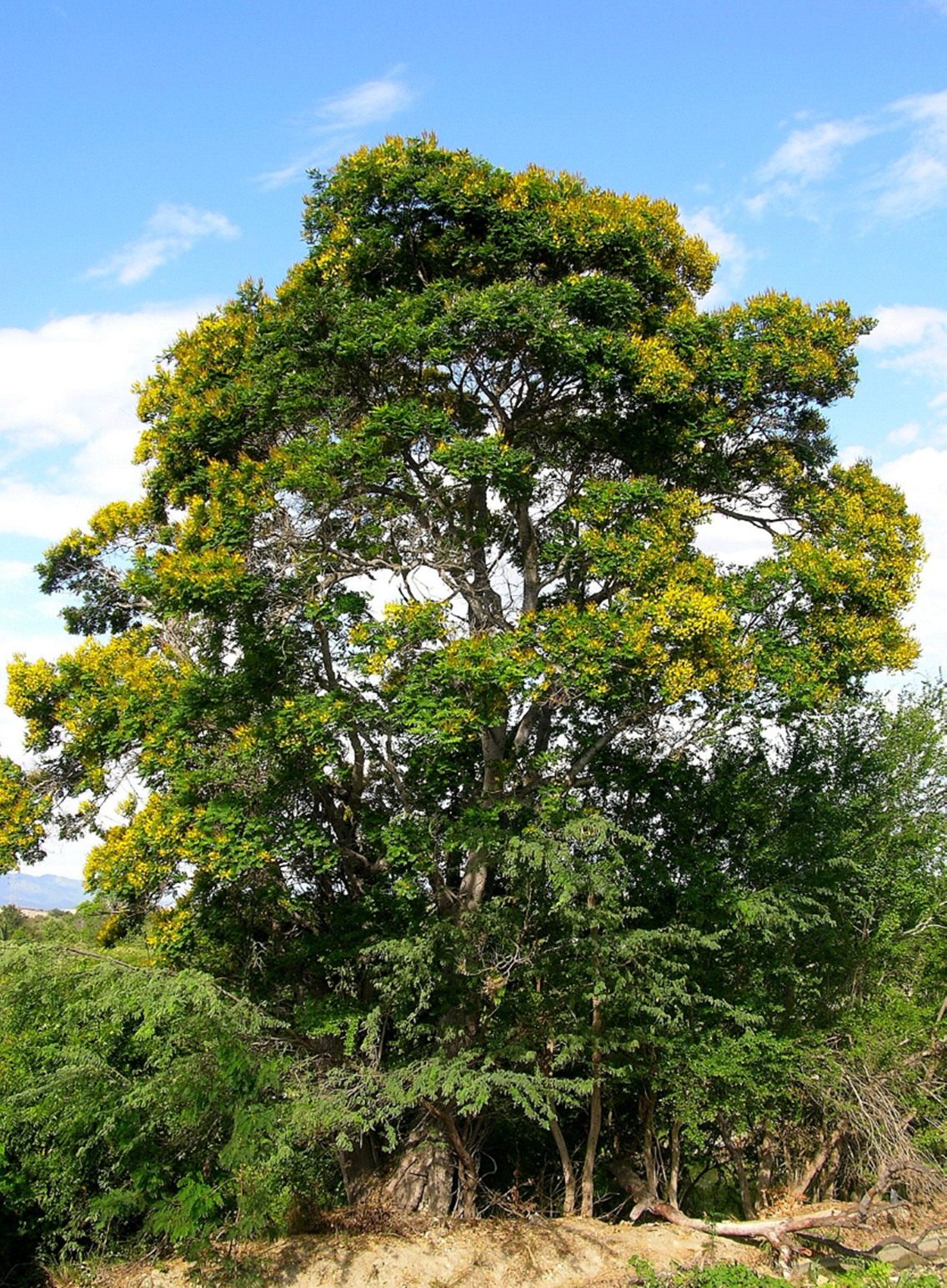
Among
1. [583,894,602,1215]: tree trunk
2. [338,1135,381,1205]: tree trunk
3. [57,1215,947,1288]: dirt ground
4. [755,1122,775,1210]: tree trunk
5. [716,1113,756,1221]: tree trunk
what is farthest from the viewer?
[755,1122,775,1210]: tree trunk

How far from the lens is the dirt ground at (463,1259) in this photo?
8.00m

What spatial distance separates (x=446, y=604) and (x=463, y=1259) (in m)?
5.72

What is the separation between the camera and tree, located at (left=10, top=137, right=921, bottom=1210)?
865 centimetres

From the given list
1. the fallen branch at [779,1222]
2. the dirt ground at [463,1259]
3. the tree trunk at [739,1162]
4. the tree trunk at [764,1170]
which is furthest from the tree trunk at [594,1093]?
the tree trunk at [764,1170]

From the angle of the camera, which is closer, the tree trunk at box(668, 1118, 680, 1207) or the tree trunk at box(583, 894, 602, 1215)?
the tree trunk at box(583, 894, 602, 1215)

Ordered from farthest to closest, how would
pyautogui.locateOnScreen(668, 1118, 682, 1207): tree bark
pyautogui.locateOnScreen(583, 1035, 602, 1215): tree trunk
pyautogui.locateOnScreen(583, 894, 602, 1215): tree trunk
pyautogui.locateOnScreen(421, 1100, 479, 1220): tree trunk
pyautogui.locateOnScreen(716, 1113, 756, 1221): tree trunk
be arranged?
pyautogui.locateOnScreen(716, 1113, 756, 1221): tree trunk, pyautogui.locateOnScreen(668, 1118, 682, 1207): tree bark, pyautogui.locateOnScreen(583, 1035, 602, 1215): tree trunk, pyautogui.locateOnScreen(421, 1100, 479, 1220): tree trunk, pyautogui.locateOnScreen(583, 894, 602, 1215): tree trunk

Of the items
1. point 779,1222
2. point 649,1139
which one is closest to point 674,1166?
point 649,1139

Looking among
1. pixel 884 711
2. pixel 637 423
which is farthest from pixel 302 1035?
pixel 884 711

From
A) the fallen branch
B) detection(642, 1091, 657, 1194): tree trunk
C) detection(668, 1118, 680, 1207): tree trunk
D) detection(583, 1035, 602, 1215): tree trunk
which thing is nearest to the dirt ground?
the fallen branch

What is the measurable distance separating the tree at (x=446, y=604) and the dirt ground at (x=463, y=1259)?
2.82 feet

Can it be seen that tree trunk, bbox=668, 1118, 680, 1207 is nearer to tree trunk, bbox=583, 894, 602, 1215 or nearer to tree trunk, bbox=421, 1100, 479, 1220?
tree trunk, bbox=583, 894, 602, 1215

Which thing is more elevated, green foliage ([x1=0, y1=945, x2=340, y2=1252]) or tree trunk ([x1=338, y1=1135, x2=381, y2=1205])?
green foliage ([x1=0, y1=945, x2=340, y2=1252])

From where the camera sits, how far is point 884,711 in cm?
1212

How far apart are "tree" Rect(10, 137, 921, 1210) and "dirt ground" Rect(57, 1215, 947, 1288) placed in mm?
858
